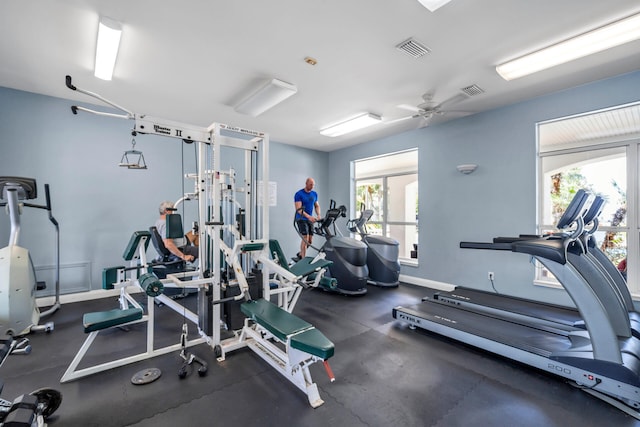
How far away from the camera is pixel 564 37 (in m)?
2.46

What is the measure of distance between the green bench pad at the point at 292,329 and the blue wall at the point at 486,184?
3.51 m

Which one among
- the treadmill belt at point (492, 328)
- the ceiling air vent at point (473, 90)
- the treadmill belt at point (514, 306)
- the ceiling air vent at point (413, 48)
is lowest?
the treadmill belt at point (492, 328)

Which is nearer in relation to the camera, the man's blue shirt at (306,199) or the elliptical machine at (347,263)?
the elliptical machine at (347,263)

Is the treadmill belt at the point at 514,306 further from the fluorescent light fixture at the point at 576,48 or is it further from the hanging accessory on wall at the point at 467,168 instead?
the fluorescent light fixture at the point at 576,48

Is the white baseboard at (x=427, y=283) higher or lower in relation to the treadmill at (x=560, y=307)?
lower

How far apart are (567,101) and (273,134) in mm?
4557

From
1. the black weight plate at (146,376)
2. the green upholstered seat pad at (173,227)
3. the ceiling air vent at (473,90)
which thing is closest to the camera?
the black weight plate at (146,376)

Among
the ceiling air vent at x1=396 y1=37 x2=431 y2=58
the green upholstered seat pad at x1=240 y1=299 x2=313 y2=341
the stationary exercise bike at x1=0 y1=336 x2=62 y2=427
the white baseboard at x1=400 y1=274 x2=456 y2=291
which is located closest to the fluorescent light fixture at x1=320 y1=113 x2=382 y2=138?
the ceiling air vent at x1=396 y1=37 x2=431 y2=58

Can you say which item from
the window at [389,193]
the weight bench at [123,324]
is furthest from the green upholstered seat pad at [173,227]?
the window at [389,193]

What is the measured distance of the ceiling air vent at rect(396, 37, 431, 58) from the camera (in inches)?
99.3

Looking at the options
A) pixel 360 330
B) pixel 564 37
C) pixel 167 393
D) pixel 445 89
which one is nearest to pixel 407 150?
pixel 445 89

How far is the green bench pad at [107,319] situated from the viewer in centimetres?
213

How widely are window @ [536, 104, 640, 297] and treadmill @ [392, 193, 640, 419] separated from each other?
167 cm

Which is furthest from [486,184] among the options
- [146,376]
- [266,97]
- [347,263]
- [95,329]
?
[95,329]
